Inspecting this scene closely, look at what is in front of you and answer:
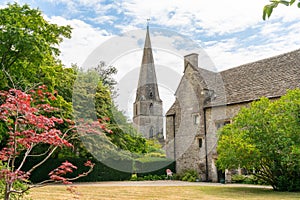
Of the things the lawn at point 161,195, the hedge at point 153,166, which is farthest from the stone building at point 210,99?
the lawn at point 161,195

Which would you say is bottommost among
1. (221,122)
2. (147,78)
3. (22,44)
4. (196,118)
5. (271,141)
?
(271,141)

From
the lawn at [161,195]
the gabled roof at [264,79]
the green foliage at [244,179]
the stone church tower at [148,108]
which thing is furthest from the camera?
the stone church tower at [148,108]

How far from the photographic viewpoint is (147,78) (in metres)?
51.9

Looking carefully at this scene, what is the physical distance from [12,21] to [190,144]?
15464 mm

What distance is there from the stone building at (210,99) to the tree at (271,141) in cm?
628

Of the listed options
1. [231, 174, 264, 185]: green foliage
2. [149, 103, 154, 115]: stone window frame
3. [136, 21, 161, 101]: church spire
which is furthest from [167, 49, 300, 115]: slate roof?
[149, 103, 154, 115]: stone window frame

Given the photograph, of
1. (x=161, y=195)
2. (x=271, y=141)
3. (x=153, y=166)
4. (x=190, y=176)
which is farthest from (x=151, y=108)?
(x=161, y=195)

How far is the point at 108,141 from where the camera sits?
23828 mm

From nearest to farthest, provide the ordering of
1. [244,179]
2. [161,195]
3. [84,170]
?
1. [161,195]
2. [244,179]
3. [84,170]

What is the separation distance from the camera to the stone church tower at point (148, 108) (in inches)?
2092

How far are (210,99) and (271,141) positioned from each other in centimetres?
1059

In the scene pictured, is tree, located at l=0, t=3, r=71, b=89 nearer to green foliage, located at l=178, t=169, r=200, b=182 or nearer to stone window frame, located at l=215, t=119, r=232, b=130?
stone window frame, located at l=215, t=119, r=232, b=130

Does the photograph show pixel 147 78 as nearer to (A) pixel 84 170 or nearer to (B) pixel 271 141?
(A) pixel 84 170

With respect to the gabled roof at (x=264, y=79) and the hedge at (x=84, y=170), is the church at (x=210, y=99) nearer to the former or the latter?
the gabled roof at (x=264, y=79)
